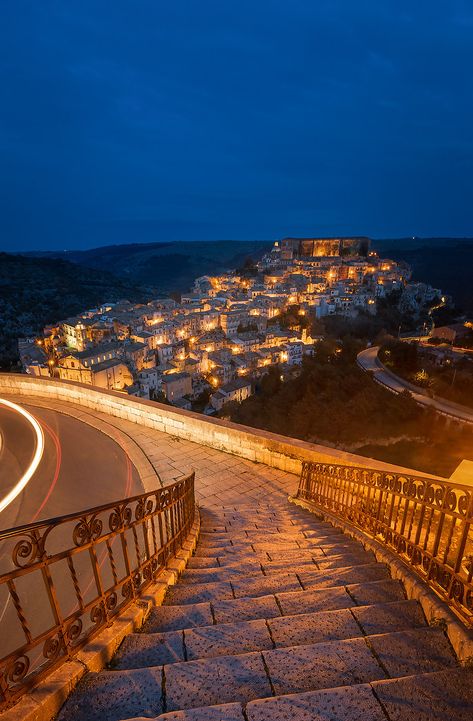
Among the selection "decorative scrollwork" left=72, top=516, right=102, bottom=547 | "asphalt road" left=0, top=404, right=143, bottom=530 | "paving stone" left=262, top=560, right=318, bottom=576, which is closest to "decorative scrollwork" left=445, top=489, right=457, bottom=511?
"paving stone" left=262, top=560, right=318, bottom=576

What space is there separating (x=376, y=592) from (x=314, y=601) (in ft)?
1.78

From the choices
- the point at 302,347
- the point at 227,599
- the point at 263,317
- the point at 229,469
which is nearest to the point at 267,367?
the point at 302,347

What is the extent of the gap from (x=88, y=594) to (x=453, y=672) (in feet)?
14.4

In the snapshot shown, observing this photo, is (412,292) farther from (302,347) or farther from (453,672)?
(453,672)

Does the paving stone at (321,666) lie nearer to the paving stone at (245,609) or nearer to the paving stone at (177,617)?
the paving stone at (245,609)

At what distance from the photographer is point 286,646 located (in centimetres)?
246

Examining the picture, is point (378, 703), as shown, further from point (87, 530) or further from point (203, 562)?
point (203, 562)

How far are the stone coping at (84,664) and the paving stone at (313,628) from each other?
1.02 meters

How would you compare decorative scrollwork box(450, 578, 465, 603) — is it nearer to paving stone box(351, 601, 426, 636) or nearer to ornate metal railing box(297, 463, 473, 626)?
ornate metal railing box(297, 463, 473, 626)

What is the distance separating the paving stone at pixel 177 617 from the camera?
9.24 ft

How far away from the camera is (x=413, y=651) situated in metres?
2.32

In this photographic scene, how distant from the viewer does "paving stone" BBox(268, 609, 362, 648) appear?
253 centimetres

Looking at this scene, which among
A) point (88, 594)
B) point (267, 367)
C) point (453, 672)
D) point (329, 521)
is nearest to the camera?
point (453, 672)

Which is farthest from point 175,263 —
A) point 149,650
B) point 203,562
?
point 149,650
